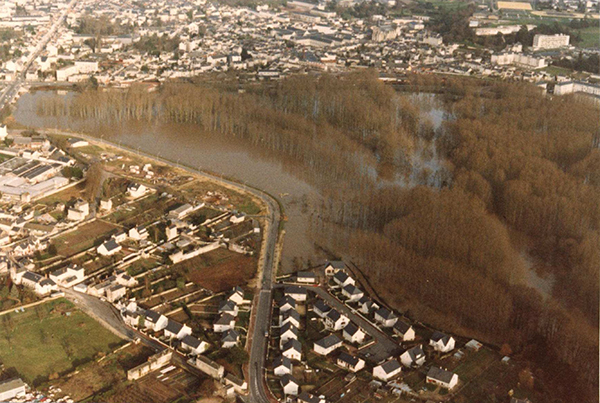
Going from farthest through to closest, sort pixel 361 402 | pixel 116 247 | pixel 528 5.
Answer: pixel 528 5, pixel 116 247, pixel 361 402

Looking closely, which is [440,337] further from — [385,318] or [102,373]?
[102,373]

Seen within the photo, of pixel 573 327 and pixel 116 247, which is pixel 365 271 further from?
pixel 116 247

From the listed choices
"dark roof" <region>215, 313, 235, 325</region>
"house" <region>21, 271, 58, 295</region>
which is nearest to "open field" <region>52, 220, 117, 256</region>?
"house" <region>21, 271, 58, 295</region>

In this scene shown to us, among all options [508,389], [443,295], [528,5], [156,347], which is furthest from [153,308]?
[528,5]

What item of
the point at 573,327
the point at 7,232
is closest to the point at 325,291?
the point at 573,327

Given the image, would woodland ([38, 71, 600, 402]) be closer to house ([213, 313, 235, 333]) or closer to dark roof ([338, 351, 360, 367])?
dark roof ([338, 351, 360, 367])

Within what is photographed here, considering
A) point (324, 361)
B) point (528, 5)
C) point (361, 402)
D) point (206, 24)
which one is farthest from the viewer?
point (528, 5)

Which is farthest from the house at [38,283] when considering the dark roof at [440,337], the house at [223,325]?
the dark roof at [440,337]

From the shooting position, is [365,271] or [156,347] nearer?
[156,347]
